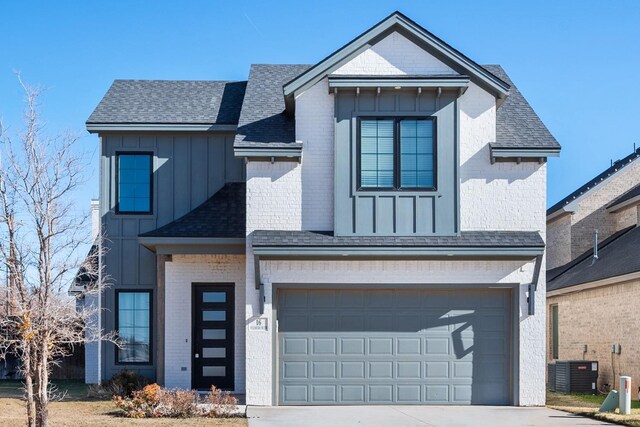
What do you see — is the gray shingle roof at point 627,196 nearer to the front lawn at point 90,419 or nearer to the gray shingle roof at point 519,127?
the gray shingle roof at point 519,127

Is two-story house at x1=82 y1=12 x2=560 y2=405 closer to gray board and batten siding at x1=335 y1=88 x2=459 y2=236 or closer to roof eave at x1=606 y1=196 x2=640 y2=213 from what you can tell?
gray board and batten siding at x1=335 y1=88 x2=459 y2=236

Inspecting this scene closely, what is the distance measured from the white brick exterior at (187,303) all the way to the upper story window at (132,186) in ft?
6.41

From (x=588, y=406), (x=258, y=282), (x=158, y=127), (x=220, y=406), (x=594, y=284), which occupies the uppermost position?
(x=158, y=127)

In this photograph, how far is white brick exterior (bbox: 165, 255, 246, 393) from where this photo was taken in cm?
2072

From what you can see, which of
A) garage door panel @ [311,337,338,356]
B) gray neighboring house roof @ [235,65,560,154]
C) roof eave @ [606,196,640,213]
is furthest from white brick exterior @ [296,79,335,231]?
roof eave @ [606,196,640,213]

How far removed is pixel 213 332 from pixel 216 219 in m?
2.75

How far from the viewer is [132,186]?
2194 centimetres

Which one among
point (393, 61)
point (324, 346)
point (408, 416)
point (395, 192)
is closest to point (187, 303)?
point (324, 346)

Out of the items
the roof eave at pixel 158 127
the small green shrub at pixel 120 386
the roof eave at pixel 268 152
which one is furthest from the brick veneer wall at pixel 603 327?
the small green shrub at pixel 120 386

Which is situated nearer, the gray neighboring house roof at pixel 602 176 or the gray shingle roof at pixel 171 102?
the gray shingle roof at pixel 171 102

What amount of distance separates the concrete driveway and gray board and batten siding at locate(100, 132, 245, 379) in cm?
577

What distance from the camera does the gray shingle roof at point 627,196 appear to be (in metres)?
26.4

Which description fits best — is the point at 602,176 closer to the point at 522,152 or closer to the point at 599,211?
the point at 599,211

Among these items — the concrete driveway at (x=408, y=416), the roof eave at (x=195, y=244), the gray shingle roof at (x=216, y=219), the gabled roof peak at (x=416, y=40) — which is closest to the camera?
the concrete driveway at (x=408, y=416)
